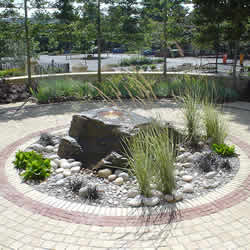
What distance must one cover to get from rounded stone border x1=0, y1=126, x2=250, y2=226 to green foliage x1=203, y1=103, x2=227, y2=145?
4.54ft

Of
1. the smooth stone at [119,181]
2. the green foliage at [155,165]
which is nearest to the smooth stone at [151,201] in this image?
the green foliage at [155,165]

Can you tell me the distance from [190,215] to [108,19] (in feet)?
33.9

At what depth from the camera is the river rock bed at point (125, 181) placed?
4547 mm

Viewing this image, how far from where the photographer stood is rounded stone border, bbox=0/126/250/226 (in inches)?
157

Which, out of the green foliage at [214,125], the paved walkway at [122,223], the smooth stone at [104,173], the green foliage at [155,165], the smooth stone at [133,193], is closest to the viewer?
the paved walkway at [122,223]

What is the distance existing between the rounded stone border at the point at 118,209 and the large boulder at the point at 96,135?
4.53 feet

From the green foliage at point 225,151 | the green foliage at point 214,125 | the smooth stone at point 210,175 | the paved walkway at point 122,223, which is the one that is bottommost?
the paved walkway at point 122,223

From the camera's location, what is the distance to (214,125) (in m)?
6.36

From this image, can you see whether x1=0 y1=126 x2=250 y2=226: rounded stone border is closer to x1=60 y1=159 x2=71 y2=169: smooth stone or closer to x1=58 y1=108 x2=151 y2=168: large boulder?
x1=60 y1=159 x2=71 y2=169: smooth stone

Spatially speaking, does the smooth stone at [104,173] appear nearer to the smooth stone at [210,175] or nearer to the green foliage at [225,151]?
the smooth stone at [210,175]

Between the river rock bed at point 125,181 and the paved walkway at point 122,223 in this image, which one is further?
the river rock bed at point 125,181

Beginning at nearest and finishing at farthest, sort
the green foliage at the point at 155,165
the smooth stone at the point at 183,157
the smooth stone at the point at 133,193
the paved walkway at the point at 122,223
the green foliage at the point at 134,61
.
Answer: the paved walkway at the point at 122,223 < the green foliage at the point at 155,165 < the smooth stone at the point at 133,193 < the smooth stone at the point at 183,157 < the green foliage at the point at 134,61

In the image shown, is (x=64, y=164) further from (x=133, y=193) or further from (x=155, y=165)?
(x=155, y=165)

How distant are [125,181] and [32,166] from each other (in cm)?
161
